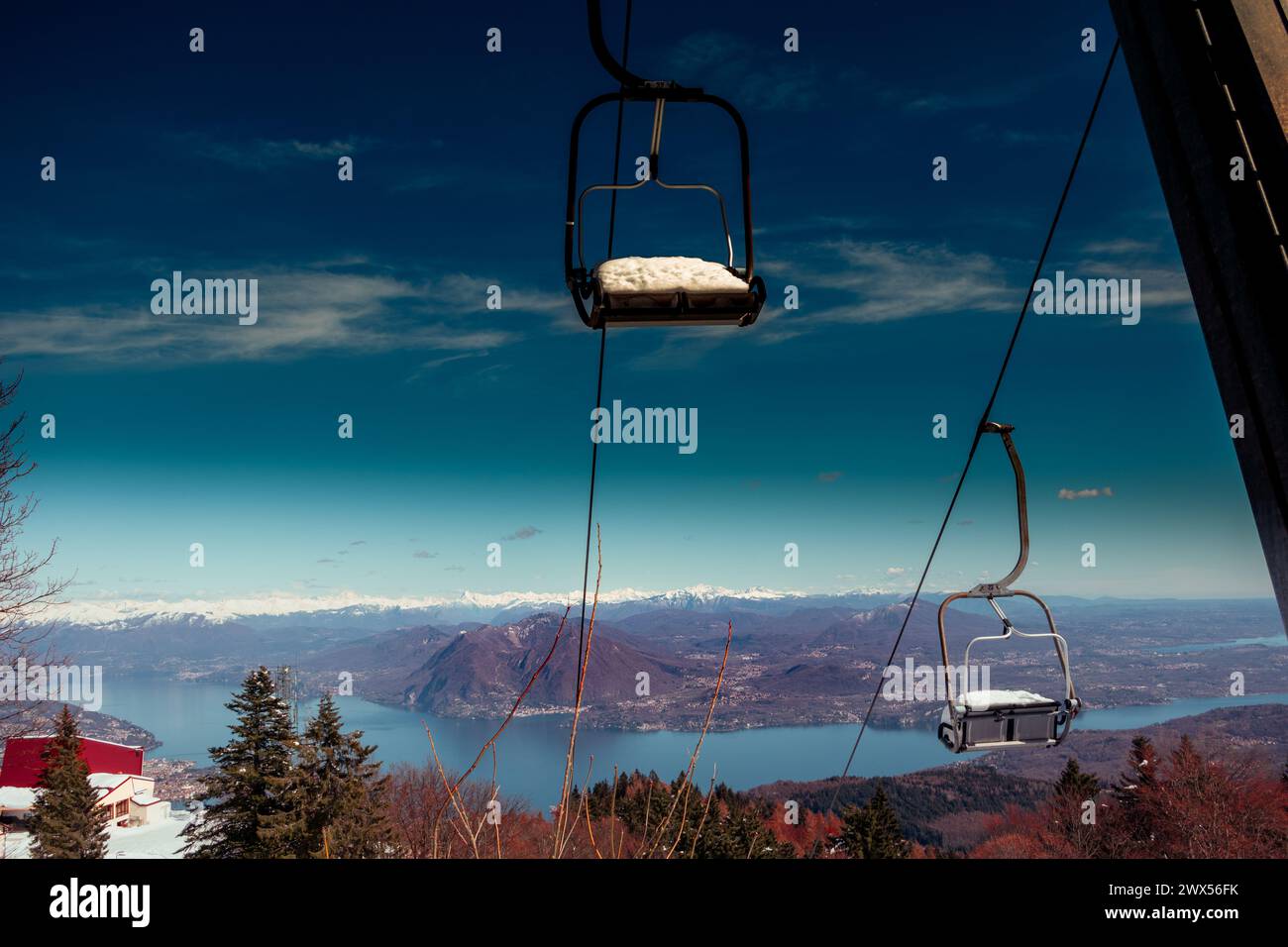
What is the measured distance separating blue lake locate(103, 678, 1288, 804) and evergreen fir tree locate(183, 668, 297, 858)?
67.8 meters

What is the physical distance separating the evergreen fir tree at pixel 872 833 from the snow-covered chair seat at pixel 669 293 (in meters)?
23.0

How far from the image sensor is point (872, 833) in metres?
22.9

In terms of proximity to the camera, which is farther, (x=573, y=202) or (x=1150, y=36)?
(x=573, y=202)

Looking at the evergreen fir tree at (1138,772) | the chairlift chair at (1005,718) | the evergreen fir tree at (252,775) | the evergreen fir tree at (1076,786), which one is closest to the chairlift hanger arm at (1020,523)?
the chairlift chair at (1005,718)

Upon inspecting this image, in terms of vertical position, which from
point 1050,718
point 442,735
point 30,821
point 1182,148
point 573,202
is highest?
point 573,202

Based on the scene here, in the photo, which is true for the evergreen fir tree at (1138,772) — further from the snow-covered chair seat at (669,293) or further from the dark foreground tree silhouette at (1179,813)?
the snow-covered chair seat at (669,293)

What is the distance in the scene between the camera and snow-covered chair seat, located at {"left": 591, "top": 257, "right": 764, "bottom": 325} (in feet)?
5.15

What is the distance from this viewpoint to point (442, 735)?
134000mm

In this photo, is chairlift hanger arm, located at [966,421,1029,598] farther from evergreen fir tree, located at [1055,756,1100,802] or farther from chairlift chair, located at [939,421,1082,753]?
evergreen fir tree, located at [1055,756,1100,802]

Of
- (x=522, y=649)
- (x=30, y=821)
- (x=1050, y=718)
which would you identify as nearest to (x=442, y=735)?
(x=522, y=649)

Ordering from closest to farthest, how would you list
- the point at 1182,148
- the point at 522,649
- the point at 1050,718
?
the point at 1182,148, the point at 1050,718, the point at 522,649
